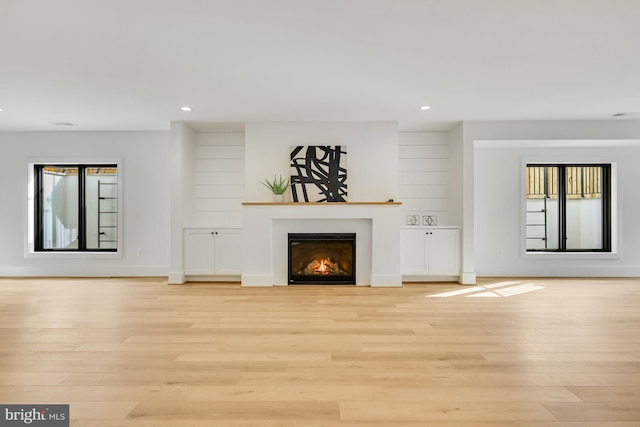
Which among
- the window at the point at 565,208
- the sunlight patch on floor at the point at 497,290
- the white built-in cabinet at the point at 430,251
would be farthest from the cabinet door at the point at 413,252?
the window at the point at 565,208

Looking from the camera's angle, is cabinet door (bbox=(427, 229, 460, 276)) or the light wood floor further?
cabinet door (bbox=(427, 229, 460, 276))

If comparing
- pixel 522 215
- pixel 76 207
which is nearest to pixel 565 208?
pixel 522 215

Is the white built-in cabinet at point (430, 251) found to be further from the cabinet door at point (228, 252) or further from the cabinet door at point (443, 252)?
the cabinet door at point (228, 252)

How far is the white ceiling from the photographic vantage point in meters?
2.67

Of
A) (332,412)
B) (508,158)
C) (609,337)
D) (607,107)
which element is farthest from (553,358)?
(508,158)

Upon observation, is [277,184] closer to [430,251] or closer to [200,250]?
[200,250]

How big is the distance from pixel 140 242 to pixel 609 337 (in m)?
6.55

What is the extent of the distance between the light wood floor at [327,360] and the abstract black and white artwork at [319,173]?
1.79 metres

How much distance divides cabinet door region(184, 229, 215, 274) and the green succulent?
3.79ft

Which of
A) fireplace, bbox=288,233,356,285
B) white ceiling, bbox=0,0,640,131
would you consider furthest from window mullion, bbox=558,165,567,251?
fireplace, bbox=288,233,356,285

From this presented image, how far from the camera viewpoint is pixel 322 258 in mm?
5887

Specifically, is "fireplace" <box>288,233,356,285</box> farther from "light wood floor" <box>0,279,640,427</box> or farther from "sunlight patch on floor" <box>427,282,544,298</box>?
"sunlight patch on floor" <box>427,282,544,298</box>

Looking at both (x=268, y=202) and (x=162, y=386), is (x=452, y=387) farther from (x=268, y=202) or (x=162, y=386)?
(x=268, y=202)

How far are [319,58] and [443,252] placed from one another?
3716 millimetres
